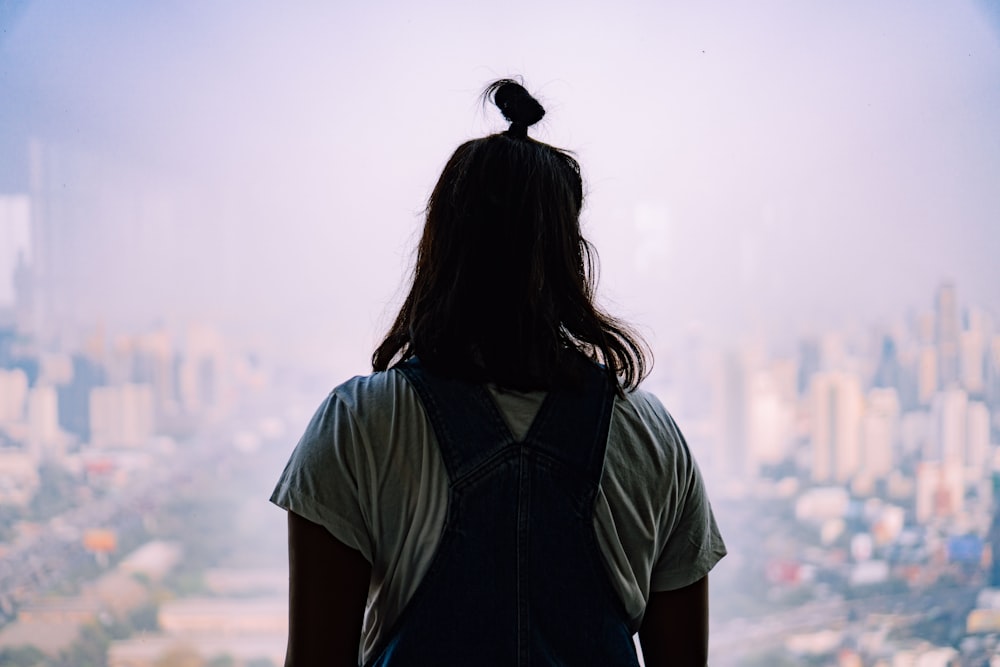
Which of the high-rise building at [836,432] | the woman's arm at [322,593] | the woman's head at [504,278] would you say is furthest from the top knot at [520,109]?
the high-rise building at [836,432]

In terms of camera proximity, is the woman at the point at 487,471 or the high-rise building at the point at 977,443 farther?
the high-rise building at the point at 977,443

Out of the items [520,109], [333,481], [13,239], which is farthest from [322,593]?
[13,239]

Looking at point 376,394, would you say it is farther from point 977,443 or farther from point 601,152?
point 977,443

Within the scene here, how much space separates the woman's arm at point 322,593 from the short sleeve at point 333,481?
0.04ft

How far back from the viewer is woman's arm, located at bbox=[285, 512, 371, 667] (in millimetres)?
657

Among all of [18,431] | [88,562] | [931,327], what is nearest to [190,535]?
[88,562]

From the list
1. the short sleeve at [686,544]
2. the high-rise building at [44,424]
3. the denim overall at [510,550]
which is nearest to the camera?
the denim overall at [510,550]

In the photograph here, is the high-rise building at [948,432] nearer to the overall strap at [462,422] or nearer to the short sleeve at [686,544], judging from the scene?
the short sleeve at [686,544]

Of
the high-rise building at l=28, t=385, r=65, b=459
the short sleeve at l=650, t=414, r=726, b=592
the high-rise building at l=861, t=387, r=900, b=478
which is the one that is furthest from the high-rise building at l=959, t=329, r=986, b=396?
the high-rise building at l=28, t=385, r=65, b=459

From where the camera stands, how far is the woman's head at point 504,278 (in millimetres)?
672

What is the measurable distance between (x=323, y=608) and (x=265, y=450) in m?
0.70

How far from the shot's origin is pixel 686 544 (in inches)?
29.4

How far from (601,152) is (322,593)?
88cm

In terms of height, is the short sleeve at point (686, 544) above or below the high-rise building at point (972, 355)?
below
